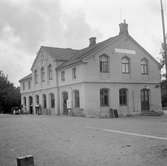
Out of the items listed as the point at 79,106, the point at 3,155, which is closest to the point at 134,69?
the point at 79,106

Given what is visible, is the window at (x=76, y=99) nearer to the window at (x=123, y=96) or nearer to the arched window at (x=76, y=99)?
the arched window at (x=76, y=99)

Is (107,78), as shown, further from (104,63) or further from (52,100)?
(52,100)

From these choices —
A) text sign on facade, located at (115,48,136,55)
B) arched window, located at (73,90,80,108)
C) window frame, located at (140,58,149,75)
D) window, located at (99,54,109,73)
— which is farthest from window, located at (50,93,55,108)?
window frame, located at (140,58,149,75)

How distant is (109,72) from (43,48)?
12.7 metres

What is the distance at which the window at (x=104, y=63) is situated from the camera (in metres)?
30.4

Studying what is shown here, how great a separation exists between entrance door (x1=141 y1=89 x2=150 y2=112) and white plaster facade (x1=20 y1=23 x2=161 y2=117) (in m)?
0.29

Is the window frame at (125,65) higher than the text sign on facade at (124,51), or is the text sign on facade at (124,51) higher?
the text sign on facade at (124,51)

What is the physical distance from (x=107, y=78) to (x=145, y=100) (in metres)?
6.26

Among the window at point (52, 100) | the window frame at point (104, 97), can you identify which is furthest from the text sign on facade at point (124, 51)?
the window at point (52, 100)

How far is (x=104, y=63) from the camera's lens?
30.6 metres

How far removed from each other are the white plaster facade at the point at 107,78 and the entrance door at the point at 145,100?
0.95ft

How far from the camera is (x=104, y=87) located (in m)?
30.2

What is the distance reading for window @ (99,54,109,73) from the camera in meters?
30.4

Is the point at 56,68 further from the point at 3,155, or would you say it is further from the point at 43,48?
the point at 3,155
